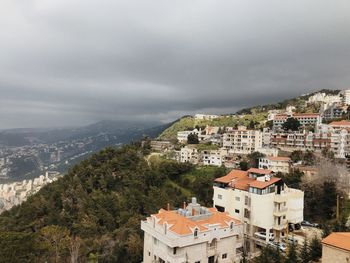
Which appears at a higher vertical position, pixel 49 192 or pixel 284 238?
pixel 284 238

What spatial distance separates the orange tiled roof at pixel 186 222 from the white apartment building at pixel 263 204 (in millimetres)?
4823

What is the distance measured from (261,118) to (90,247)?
7502cm

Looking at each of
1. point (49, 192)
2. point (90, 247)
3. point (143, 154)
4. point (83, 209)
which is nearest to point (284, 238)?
point (90, 247)

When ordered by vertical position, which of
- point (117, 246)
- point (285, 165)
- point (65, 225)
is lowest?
point (65, 225)

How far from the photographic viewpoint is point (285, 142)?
227ft

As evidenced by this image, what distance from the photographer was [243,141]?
71562mm

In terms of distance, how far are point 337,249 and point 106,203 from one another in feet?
135

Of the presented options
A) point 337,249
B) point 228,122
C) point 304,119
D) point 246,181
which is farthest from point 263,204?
point 228,122

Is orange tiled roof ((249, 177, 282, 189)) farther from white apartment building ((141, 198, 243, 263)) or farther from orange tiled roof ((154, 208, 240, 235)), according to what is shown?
orange tiled roof ((154, 208, 240, 235))

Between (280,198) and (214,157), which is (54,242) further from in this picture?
(214,157)

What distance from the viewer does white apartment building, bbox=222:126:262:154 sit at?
69.6 m

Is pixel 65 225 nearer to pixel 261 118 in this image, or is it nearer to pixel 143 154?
pixel 143 154

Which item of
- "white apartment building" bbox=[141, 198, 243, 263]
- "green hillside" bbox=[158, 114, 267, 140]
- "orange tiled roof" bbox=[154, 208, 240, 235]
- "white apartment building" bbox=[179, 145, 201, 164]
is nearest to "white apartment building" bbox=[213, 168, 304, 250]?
"white apartment building" bbox=[141, 198, 243, 263]

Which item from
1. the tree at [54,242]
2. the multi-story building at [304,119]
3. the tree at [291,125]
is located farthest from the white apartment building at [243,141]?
the tree at [54,242]
